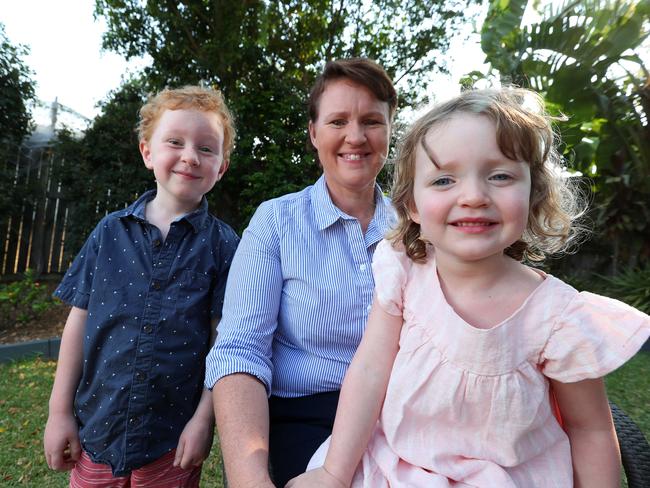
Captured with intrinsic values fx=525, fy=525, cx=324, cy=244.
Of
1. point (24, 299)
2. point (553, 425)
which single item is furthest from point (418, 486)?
point (24, 299)

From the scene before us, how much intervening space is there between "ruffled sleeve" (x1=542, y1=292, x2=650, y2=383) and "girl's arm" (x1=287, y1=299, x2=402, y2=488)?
1.29 feet

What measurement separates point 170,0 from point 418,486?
25.3 feet

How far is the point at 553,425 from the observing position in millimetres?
1267

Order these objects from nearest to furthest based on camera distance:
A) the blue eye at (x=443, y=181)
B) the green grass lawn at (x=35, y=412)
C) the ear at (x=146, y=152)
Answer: the blue eye at (x=443, y=181) → the ear at (x=146, y=152) → the green grass lawn at (x=35, y=412)

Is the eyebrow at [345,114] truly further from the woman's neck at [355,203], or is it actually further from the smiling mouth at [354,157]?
the woman's neck at [355,203]

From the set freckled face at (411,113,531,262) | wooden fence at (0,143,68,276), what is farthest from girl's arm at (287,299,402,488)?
wooden fence at (0,143,68,276)

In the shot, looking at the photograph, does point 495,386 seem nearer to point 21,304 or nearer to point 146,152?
point 146,152

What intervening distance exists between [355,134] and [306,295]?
65cm

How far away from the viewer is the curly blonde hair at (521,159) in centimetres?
128

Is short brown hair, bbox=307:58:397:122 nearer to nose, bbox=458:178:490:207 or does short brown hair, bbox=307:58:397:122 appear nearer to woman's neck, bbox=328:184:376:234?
woman's neck, bbox=328:184:376:234

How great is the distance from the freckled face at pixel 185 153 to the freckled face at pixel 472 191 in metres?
1.04

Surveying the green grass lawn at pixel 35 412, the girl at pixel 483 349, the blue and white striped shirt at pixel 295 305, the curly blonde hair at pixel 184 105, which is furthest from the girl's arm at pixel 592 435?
the green grass lawn at pixel 35 412

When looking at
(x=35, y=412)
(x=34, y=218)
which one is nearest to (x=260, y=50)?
(x=34, y=218)

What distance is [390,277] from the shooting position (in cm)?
144
